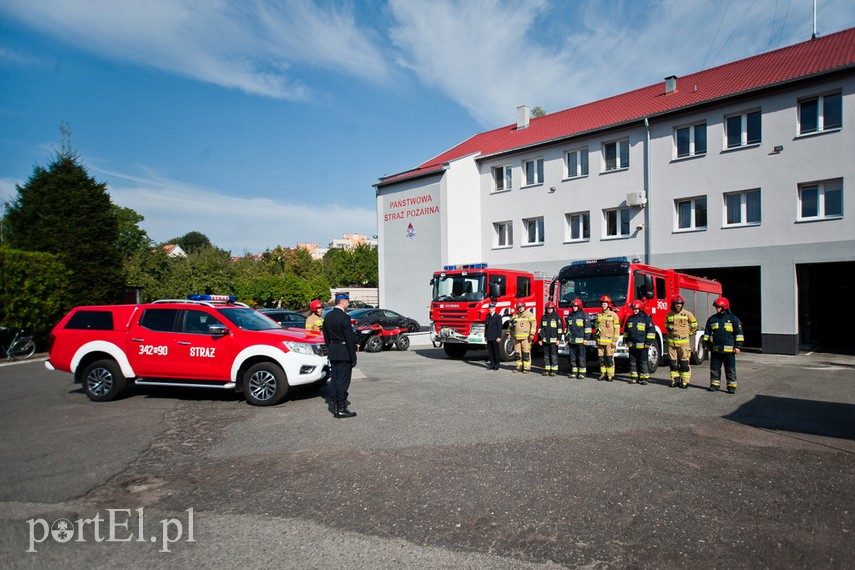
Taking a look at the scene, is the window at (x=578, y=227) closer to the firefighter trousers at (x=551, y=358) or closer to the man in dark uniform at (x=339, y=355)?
the firefighter trousers at (x=551, y=358)

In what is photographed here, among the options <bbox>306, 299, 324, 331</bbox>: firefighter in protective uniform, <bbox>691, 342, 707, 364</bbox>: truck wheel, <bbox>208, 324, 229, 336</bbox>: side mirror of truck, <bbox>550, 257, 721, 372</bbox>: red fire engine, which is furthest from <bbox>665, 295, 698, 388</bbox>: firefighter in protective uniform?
<bbox>208, 324, 229, 336</bbox>: side mirror of truck

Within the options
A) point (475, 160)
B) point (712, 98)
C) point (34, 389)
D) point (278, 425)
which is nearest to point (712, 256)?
point (712, 98)

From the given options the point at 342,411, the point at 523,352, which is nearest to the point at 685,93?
the point at 523,352

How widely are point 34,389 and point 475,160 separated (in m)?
22.8

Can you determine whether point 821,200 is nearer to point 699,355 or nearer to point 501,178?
point 699,355

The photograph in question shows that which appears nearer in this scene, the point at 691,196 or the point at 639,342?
the point at 639,342

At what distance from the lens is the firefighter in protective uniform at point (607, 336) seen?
12.1m

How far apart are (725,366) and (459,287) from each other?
773 centimetres

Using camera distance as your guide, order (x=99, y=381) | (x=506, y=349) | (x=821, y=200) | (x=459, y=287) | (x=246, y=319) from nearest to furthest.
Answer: (x=99, y=381), (x=246, y=319), (x=459, y=287), (x=506, y=349), (x=821, y=200)

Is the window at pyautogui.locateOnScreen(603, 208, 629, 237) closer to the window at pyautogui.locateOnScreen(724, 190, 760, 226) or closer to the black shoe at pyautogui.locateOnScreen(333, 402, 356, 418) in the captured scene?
the window at pyautogui.locateOnScreen(724, 190, 760, 226)

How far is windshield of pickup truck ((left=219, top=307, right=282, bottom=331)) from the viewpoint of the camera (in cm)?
952

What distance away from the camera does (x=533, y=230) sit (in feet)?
89.1

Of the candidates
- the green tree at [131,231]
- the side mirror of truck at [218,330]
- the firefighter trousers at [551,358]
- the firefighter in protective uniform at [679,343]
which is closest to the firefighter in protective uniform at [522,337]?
the firefighter trousers at [551,358]

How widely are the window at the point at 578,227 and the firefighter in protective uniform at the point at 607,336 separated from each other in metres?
13.0
